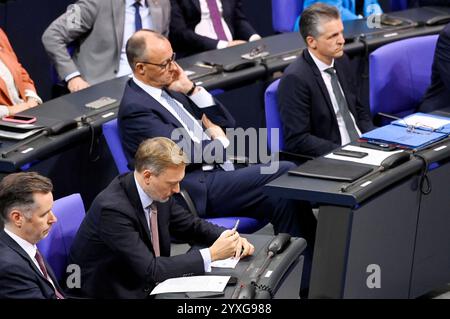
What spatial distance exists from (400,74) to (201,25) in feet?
4.57

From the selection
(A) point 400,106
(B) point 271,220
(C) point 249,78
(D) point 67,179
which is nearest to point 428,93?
(A) point 400,106

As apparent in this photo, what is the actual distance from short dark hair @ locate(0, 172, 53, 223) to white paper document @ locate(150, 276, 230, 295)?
1.73 ft

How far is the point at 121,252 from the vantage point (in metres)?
3.92

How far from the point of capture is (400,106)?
19.8 ft

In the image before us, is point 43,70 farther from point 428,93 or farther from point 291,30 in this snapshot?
point 428,93

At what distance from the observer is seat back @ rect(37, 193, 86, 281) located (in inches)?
157

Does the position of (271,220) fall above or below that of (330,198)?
below

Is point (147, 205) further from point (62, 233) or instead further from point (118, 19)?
point (118, 19)

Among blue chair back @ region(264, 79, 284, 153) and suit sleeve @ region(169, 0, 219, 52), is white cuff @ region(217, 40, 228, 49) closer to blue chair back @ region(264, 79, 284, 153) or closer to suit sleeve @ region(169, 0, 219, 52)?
suit sleeve @ region(169, 0, 219, 52)

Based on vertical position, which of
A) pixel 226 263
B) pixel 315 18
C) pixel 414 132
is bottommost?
pixel 226 263

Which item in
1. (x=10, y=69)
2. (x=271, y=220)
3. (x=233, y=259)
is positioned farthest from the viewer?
(x=10, y=69)

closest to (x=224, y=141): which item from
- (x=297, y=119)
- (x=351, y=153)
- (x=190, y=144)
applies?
(x=190, y=144)

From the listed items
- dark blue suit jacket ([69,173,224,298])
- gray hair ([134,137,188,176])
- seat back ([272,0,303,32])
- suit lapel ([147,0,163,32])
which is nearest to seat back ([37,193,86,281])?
dark blue suit jacket ([69,173,224,298])

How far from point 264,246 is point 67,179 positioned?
A: 54.1 inches
